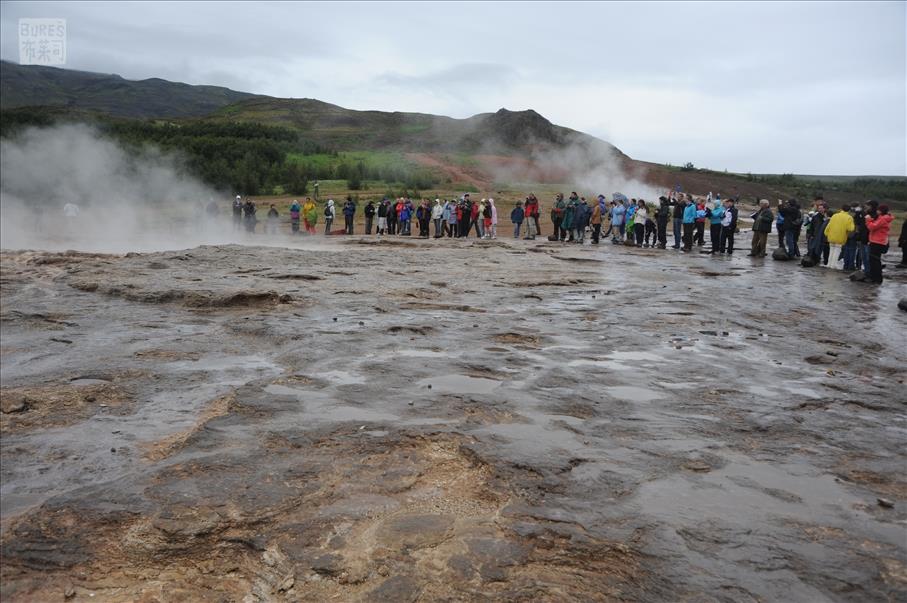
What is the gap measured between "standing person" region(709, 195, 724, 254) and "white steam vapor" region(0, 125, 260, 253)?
44.9 feet

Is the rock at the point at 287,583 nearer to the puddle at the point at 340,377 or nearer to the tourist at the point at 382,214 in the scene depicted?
the puddle at the point at 340,377

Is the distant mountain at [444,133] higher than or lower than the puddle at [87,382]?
higher

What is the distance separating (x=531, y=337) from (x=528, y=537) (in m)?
4.35

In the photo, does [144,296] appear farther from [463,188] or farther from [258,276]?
[463,188]

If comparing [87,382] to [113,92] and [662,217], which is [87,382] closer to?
[662,217]

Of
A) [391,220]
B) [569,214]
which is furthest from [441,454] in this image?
[391,220]

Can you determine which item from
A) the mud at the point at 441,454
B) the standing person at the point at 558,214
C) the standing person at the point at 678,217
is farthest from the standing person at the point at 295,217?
the mud at the point at 441,454

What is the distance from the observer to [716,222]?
18.7 meters

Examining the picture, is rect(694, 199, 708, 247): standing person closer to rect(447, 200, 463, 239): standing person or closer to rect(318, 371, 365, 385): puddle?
rect(447, 200, 463, 239): standing person

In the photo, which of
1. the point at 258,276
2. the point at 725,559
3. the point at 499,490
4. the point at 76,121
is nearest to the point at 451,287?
the point at 258,276

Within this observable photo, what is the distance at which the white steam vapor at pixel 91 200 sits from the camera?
19341 mm

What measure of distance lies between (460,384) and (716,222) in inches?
596

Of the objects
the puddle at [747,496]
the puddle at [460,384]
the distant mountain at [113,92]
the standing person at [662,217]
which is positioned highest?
the distant mountain at [113,92]

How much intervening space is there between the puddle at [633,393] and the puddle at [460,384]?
0.91 metres
